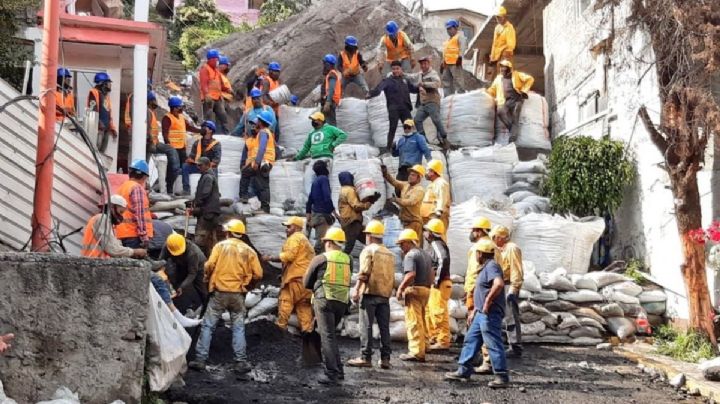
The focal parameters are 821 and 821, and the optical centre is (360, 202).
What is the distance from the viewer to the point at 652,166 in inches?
404

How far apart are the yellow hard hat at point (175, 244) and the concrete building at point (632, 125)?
5.15 meters

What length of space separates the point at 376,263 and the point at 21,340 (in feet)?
11.7

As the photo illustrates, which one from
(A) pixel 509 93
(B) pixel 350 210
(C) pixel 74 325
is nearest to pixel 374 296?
(B) pixel 350 210

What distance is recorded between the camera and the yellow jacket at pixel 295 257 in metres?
7.94

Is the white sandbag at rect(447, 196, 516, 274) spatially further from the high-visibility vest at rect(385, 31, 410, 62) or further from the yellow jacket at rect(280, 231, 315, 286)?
the high-visibility vest at rect(385, 31, 410, 62)

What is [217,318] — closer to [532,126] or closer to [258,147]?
[258,147]

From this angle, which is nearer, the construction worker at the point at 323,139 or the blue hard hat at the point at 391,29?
the construction worker at the point at 323,139

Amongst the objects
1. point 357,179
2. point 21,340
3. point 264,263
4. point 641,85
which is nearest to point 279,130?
point 357,179

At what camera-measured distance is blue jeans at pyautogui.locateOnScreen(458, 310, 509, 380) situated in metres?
6.84

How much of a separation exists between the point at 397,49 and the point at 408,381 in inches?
312

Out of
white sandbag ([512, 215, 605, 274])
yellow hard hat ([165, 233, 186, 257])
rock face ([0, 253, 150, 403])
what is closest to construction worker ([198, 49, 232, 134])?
white sandbag ([512, 215, 605, 274])

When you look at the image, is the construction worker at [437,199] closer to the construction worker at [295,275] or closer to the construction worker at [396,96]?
the construction worker at [295,275]

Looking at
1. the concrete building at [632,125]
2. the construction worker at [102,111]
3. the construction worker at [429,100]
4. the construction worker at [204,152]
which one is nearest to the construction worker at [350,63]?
the construction worker at [429,100]

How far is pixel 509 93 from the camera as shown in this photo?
13.0 meters
